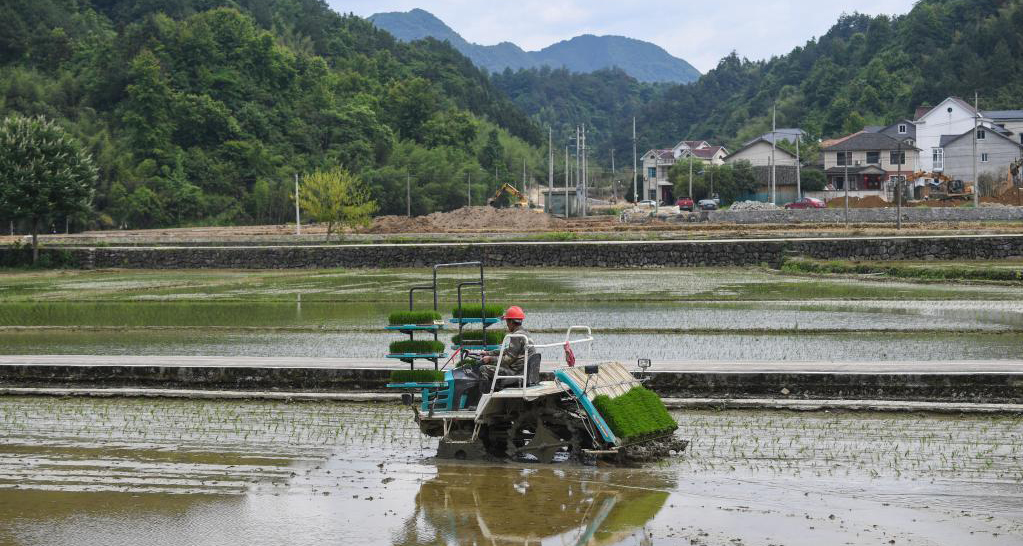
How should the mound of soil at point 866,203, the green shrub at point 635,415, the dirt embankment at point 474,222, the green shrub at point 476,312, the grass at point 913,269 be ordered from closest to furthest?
the green shrub at point 635,415 < the green shrub at point 476,312 < the grass at point 913,269 < the dirt embankment at point 474,222 < the mound of soil at point 866,203

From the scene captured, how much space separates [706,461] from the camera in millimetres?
11891

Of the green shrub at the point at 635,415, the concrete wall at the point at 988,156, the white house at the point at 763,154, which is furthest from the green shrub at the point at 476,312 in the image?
the white house at the point at 763,154

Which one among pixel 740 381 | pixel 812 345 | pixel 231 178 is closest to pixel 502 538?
pixel 740 381

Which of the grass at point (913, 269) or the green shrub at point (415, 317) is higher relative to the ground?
the green shrub at point (415, 317)

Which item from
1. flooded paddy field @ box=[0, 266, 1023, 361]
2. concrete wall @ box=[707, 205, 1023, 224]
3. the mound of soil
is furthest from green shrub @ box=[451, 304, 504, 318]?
the mound of soil

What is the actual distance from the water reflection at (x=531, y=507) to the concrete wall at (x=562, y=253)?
37.5 m

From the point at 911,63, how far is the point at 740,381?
124390mm

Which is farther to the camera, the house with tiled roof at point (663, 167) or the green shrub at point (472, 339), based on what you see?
the house with tiled roof at point (663, 167)

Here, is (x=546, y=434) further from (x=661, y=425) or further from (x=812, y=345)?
(x=812, y=345)

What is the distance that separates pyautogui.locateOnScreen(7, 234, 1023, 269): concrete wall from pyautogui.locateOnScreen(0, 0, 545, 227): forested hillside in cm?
3303

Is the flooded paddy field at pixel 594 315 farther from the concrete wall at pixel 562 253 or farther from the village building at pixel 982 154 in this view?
the village building at pixel 982 154

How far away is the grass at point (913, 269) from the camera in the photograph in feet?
118

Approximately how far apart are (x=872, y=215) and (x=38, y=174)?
47526 millimetres

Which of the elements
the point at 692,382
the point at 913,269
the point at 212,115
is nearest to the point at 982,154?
the point at 913,269
